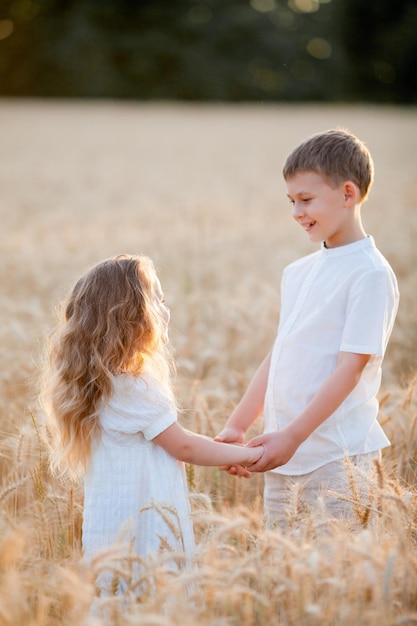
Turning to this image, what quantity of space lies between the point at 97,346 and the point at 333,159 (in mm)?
907

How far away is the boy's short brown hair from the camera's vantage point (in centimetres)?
212

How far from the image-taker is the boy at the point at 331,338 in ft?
6.69

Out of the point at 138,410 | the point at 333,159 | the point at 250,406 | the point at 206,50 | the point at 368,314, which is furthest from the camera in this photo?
the point at 206,50

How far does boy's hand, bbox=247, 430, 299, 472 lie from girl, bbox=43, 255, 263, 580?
144 mm

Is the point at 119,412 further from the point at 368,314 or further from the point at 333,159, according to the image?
the point at 333,159

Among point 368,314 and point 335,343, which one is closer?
point 368,314

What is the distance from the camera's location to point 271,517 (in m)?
2.28

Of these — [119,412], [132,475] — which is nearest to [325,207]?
[119,412]

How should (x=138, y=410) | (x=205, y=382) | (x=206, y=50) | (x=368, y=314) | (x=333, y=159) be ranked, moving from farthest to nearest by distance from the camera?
(x=206, y=50) < (x=205, y=382) < (x=333, y=159) < (x=368, y=314) < (x=138, y=410)

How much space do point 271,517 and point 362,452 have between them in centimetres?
40

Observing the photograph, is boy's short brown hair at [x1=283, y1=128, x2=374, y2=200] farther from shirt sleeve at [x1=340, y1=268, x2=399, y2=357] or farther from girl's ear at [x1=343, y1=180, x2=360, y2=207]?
shirt sleeve at [x1=340, y1=268, x2=399, y2=357]

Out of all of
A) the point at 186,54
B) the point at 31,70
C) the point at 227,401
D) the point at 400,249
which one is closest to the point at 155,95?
the point at 186,54

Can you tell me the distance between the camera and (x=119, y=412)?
190 cm

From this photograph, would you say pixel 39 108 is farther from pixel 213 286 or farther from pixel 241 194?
pixel 213 286
